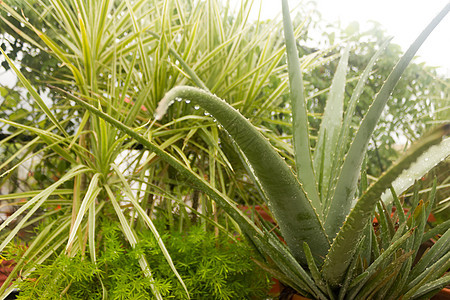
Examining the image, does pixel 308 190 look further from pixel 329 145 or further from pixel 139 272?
pixel 139 272

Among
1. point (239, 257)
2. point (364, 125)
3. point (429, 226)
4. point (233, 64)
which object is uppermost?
point (233, 64)

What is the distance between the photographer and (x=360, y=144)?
→ 416mm

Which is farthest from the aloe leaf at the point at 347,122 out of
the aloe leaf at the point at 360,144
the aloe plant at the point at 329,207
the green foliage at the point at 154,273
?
the green foliage at the point at 154,273

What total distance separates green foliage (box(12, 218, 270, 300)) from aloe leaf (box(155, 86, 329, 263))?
0.17m

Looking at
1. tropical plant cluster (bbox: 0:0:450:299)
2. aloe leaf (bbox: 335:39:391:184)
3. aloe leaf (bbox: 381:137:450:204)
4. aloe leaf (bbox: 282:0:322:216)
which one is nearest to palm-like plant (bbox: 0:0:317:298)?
tropical plant cluster (bbox: 0:0:450:299)

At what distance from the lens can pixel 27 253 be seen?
648 millimetres

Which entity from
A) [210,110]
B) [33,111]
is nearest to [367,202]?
[210,110]

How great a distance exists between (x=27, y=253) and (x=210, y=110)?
497mm

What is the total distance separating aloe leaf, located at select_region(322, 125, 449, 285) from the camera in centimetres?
32

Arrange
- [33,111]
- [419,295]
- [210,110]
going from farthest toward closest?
[33,111] → [419,295] → [210,110]

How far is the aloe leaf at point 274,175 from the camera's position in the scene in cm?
38

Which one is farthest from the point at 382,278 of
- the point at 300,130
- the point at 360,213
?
the point at 300,130

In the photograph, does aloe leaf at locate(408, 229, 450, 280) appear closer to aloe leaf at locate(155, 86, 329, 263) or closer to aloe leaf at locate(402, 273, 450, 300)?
aloe leaf at locate(402, 273, 450, 300)

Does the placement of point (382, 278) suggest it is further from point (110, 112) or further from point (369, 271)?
point (110, 112)
